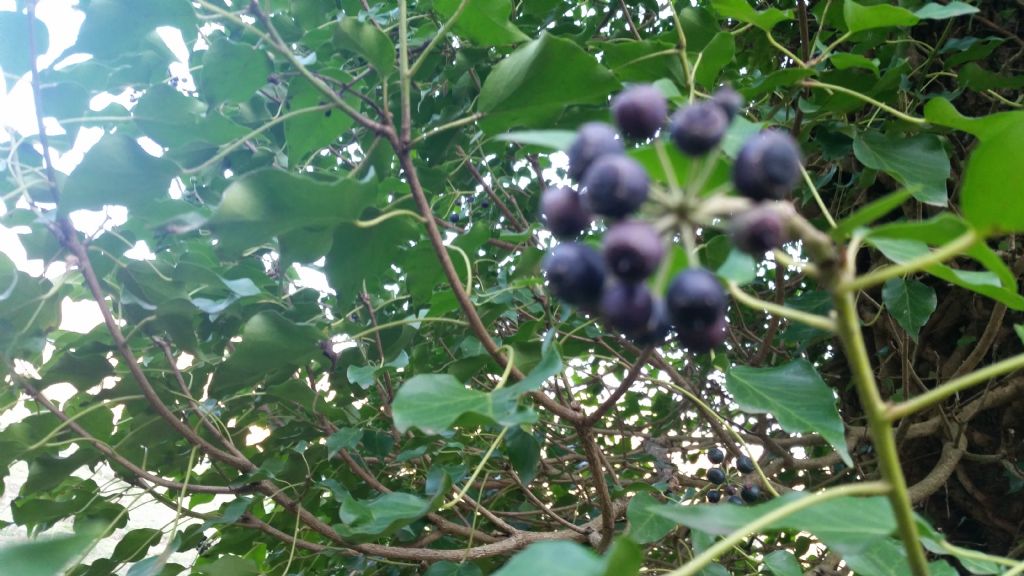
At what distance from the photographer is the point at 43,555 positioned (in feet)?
1.97

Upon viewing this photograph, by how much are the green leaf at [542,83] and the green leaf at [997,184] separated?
1.36 ft

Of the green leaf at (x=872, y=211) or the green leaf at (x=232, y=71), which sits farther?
the green leaf at (x=232, y=71)

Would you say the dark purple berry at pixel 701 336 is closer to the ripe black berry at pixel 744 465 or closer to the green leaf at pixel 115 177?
the green leaf at pixel 115 177

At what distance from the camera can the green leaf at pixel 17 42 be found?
→ 39.1 inches

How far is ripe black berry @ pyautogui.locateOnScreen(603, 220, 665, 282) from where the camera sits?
374mm

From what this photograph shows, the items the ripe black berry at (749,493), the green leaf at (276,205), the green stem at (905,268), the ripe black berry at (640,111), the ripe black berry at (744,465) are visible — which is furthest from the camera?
the ripe black berry at (744,465)

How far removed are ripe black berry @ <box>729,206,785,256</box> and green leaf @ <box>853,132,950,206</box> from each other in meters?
0.67

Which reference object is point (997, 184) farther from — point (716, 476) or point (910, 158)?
point (716, 476)

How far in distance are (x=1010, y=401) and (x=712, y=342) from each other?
186 centimetres

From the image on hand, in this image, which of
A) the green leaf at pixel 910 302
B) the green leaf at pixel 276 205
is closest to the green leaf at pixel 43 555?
the green leaf at pixel 276 205

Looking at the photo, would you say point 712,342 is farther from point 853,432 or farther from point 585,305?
point 853,432

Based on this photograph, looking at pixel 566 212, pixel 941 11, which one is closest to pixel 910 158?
pixel 941 11

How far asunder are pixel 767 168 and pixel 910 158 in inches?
29.8

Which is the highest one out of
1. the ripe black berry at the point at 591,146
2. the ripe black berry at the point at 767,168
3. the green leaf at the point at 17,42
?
the green leaf at the point at 17,42
